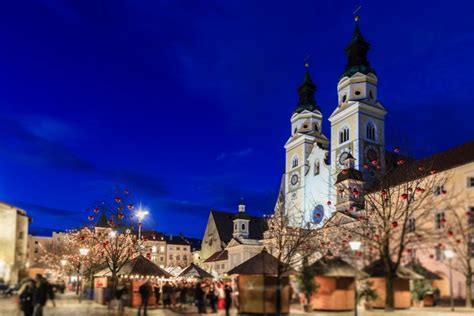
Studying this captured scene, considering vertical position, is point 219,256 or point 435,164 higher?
point 435,164

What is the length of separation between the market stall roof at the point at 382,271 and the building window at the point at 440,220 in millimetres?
2056

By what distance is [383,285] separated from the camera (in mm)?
21172

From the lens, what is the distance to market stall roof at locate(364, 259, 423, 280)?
19.6 m

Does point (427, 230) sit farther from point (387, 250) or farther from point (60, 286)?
point (60, 286)

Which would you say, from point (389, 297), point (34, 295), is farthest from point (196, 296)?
point (389, 297)

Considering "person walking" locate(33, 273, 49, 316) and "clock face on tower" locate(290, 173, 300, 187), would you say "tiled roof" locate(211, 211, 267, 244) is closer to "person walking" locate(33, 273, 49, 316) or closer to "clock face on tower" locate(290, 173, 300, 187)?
"clock face on tower" locate(290, 173, 300, 187)

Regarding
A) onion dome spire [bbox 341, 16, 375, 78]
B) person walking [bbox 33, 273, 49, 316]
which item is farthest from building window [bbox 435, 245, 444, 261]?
onion dome spire [bbox 341, 16, 375, 78]

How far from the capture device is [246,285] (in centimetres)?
2394

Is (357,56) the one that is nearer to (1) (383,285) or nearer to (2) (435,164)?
(2) (435,164)

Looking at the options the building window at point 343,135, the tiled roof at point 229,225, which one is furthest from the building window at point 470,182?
the tiled roof at point 229,225

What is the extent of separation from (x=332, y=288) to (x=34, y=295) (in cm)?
1259

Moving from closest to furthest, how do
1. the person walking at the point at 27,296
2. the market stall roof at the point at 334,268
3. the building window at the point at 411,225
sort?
the person walking at the point at 27,296 → the building window at the point at 411,225 → the market stall roof at the point at 334,268

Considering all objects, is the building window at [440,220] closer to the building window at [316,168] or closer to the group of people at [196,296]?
the group of people at [196,296]

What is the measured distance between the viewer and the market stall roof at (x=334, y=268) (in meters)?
22.9
